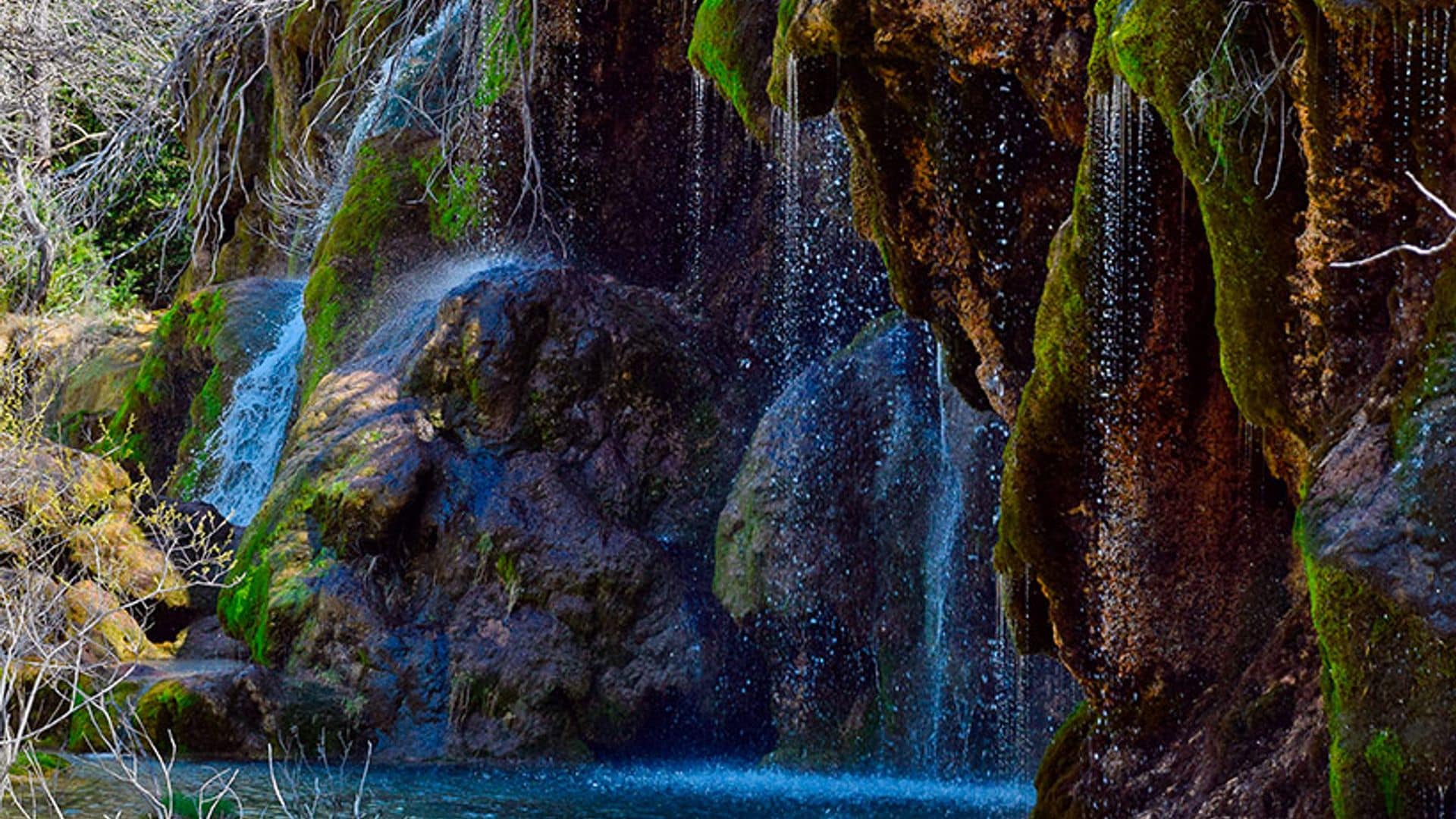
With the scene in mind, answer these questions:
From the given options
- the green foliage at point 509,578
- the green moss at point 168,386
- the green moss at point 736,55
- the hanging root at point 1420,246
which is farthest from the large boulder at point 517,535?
the hanging root at point 1420,246

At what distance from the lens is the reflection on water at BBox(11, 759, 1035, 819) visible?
873cm

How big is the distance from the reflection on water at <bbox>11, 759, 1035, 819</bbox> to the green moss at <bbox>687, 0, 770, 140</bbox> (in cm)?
356

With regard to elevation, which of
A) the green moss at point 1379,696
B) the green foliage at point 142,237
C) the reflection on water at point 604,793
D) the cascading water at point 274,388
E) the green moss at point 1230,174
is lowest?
the reflection on water at point 604,793

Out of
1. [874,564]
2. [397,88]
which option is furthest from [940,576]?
[397,88]

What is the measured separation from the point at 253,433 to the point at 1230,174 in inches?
455

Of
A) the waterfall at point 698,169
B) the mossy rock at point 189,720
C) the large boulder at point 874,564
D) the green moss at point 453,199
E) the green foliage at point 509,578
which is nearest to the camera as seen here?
the large boulder at point 874,564

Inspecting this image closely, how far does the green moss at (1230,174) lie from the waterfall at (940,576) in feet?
16.2

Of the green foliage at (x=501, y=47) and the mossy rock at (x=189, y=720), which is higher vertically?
the green foliage at (x=501, y=47)

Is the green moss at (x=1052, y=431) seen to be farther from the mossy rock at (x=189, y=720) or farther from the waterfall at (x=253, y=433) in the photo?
the waterfall at (x=253, y=433)

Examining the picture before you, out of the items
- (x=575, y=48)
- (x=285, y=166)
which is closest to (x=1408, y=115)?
(x=575, y=48)

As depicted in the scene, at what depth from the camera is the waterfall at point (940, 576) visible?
10383 millimetres

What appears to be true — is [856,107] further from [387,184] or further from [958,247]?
[387,184]

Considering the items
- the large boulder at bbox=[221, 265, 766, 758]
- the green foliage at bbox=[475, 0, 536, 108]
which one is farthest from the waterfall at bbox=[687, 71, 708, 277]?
the green foliage at bbox=[475, 0, 536, 108]

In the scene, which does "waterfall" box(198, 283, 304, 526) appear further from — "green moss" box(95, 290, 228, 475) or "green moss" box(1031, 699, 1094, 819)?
"green moss" box(1031, 699, 1094, 819)
